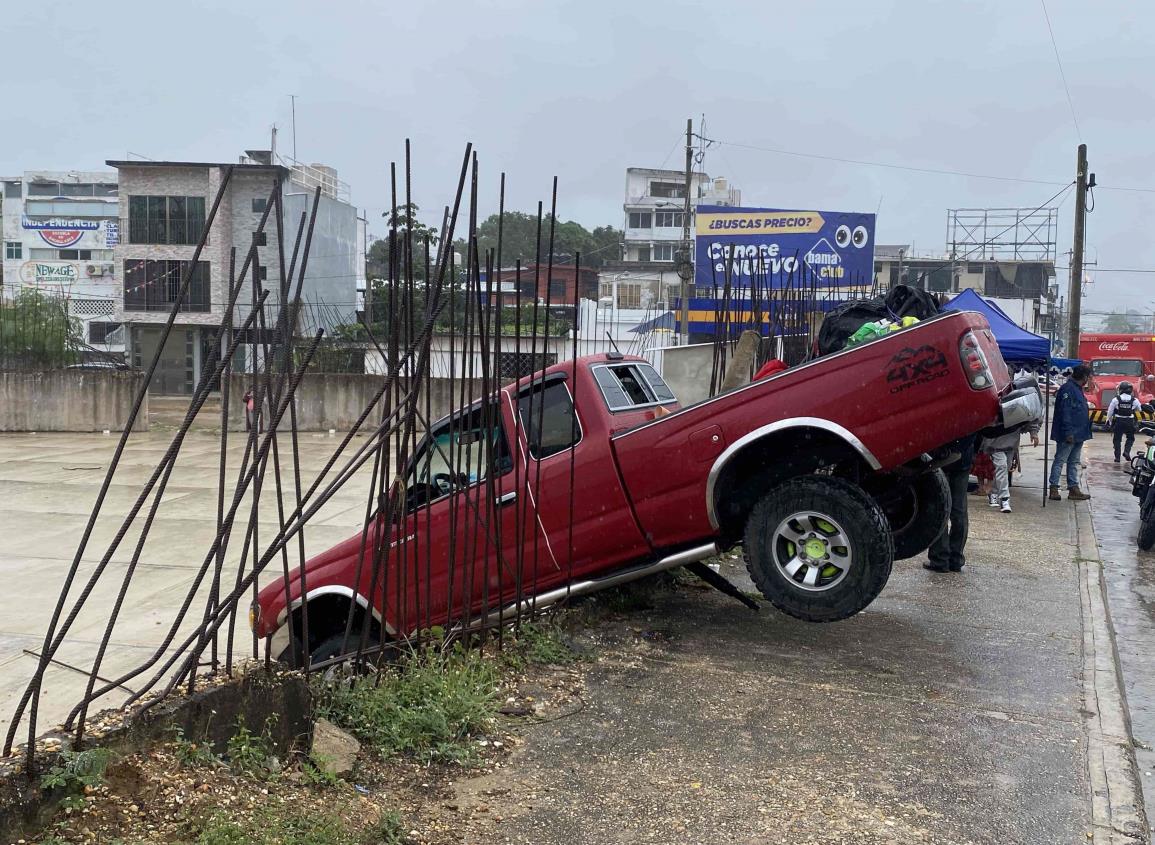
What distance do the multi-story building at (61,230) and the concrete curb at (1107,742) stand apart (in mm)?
56746

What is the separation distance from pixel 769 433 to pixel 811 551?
2.36 feet

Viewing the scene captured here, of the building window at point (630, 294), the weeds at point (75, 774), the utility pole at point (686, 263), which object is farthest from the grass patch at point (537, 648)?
the building window at point (630, 294)

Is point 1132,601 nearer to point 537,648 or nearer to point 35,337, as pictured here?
point 537,648

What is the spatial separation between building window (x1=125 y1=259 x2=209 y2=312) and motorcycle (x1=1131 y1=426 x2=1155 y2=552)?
106 ft

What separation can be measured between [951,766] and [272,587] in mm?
3792

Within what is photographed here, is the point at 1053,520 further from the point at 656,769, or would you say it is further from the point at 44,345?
the point at 44,345

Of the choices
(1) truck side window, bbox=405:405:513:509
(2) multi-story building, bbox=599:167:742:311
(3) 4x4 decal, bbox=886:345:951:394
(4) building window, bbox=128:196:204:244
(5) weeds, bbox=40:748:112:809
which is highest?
(2) multi-story building, bbox=599:167:742:311

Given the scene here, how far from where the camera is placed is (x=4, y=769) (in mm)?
3230

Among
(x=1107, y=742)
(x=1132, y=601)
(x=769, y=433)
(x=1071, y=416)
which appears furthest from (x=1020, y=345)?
(x=1107, y=742)

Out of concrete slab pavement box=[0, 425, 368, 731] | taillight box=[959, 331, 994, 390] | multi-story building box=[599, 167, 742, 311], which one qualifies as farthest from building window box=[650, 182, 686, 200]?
taillight box=[959, 331, 994, 390]

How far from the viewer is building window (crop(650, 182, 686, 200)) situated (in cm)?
6506

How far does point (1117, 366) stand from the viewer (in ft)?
110

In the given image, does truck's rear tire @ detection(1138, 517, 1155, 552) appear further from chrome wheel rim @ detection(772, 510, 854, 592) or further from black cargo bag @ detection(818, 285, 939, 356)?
chrome wheel rim @ detection(772, 510, 854, 592)

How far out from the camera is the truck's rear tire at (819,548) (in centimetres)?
570
